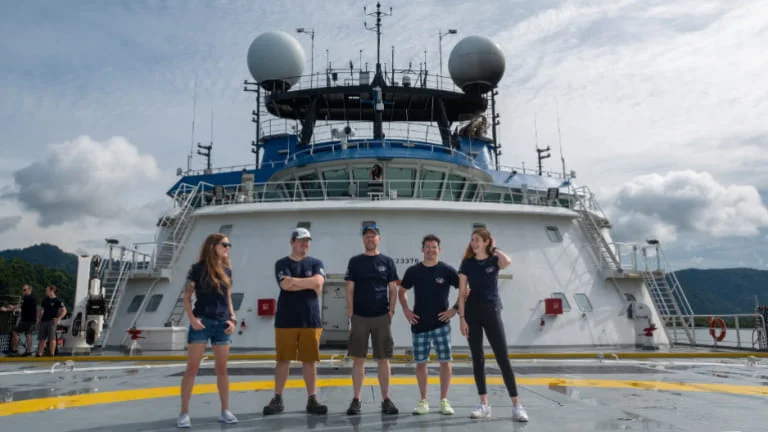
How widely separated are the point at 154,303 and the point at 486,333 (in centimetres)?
1377

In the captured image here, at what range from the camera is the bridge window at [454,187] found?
19.9m

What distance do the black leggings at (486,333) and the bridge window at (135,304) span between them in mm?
14166

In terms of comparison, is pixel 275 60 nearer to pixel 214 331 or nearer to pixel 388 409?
pixel 214 331

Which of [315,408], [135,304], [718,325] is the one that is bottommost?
[315,408]

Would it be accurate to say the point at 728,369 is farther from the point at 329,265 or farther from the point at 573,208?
the point at 329,265

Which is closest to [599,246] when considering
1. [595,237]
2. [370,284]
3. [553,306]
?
[595,237]

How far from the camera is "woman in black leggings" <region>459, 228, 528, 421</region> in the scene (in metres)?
5.78

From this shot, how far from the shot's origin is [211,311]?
5.39 metres

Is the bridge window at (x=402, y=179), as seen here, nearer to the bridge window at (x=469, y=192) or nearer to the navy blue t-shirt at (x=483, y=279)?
the bridge window at (x=469, y=192)

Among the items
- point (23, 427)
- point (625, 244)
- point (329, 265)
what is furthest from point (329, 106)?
point (23, 427)

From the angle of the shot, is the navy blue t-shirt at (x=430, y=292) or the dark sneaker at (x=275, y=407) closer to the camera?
the dark sneaker at (x=275, y=407)

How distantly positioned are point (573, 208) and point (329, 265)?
29.2 feet

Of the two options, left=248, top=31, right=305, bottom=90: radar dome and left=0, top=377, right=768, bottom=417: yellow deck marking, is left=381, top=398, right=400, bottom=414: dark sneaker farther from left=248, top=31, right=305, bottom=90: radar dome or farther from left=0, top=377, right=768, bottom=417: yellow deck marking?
left=248, top=31, right=305, bottom=90: radar dome

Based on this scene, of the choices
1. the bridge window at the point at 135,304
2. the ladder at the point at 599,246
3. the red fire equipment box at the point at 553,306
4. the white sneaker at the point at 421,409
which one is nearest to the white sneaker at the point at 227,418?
the white sneaker at the point at 421,409
